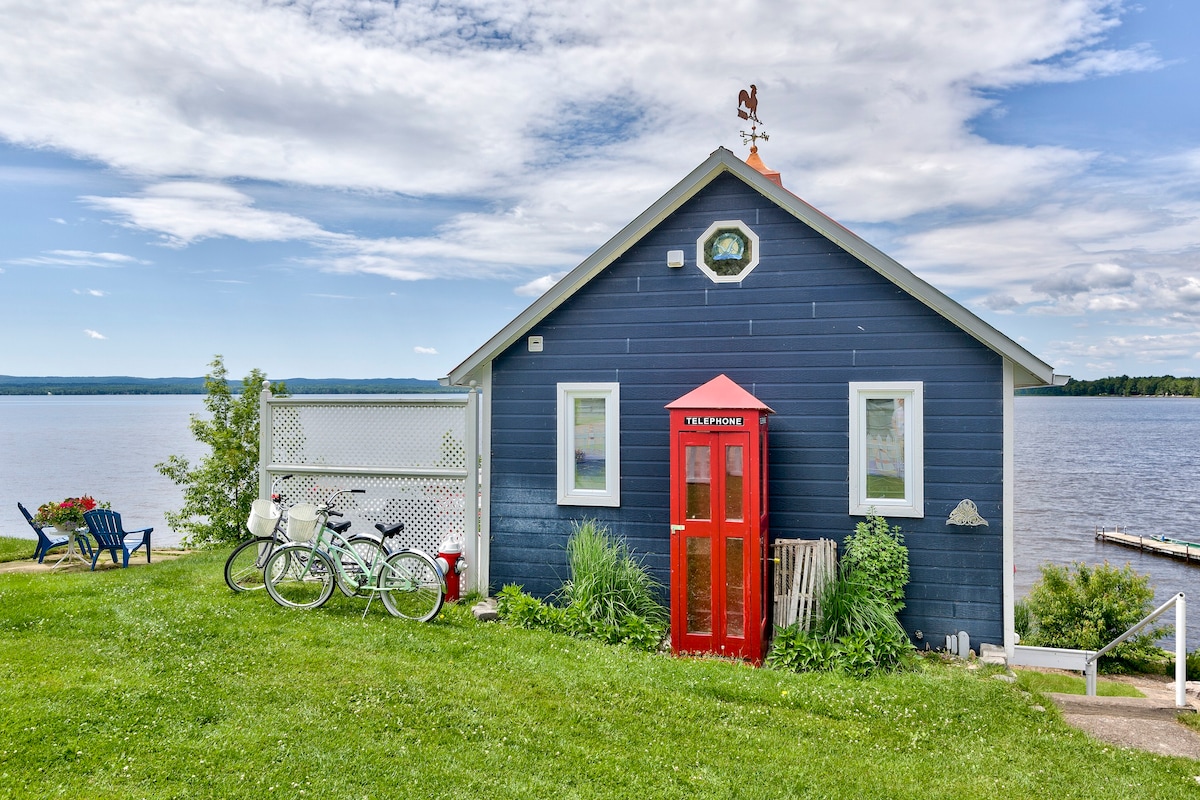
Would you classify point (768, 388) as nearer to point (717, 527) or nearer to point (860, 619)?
point (717, 527)

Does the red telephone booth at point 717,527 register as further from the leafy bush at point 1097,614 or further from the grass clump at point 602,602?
the leafy bush at point 1097,614

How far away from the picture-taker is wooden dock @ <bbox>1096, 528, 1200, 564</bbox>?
87.6ft

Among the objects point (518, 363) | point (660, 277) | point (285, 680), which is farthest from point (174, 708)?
point (660, 277)

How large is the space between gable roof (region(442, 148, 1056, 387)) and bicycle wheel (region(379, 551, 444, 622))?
2099 millimetres

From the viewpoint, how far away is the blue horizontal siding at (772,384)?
7.60m

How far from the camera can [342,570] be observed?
8.15 metres

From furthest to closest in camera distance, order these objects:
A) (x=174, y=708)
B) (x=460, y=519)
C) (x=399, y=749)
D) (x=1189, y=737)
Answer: (x=460, y=519) → (x=1189, y=737) → (x=174, y=708) → (x=399, y=749)

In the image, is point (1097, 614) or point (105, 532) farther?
point (1097, 614)

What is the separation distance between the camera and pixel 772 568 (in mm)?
7816

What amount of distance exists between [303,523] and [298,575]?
65 cm

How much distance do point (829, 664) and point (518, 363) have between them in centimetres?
444

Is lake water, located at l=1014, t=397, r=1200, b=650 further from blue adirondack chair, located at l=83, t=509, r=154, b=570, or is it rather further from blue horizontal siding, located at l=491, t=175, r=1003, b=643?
blue adirondack chair, located at l=83, t=509, r=154, b=570

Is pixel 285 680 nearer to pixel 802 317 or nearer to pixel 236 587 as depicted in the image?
pixel 236 587

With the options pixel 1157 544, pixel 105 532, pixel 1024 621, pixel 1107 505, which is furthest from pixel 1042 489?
pixel 105 532
